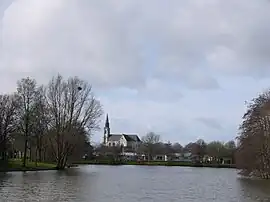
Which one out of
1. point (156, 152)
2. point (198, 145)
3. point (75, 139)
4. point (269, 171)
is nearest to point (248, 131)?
point (269, 171)

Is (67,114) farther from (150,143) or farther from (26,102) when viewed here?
(150,143)

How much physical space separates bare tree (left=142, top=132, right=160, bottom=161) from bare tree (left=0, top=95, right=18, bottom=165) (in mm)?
92478

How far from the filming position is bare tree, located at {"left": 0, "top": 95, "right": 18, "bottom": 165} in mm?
60969

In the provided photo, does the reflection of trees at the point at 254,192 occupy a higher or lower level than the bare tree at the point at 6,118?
lower

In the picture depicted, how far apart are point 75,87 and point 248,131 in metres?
29.7

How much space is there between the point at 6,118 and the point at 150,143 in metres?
98.2

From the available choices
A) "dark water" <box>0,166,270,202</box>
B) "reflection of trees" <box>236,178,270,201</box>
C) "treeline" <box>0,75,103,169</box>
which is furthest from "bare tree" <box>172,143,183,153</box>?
"reflection of trees" <box>236,178,270,201</box>

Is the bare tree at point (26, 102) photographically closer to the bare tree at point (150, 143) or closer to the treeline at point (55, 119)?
the treeline at point (55, 119)

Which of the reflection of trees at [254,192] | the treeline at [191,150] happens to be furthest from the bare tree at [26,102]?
the treeline at [191,150]

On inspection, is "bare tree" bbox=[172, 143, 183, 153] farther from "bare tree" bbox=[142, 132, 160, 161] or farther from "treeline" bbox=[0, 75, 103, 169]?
"treeline" bbox=[0, 75, 103, 169]

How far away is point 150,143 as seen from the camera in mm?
156250

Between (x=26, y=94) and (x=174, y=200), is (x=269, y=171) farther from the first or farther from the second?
(x=26, y=94)

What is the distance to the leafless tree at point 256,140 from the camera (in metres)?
50.9

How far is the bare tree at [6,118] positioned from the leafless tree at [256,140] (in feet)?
94.0
